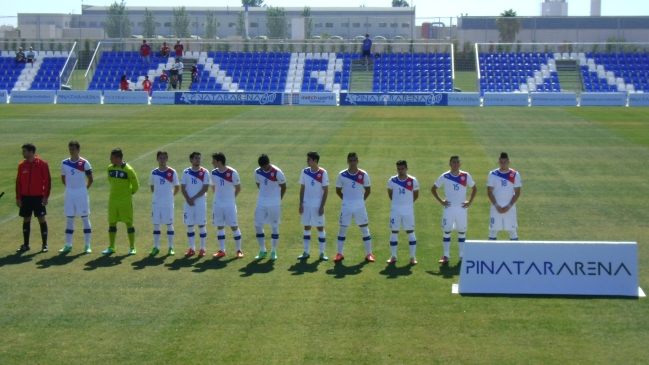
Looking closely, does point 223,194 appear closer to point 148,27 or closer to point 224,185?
point 224,185

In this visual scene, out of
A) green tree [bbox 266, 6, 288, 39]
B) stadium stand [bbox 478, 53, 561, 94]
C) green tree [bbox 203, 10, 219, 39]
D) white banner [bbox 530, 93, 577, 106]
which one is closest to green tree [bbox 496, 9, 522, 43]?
stadium stand [bbox 478, 53, 561, 94]

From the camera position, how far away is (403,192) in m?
13.5

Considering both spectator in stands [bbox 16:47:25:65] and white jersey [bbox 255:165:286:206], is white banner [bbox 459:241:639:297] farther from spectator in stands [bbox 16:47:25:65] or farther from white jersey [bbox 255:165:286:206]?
spectator in stands [bbox 16:47:25:65]

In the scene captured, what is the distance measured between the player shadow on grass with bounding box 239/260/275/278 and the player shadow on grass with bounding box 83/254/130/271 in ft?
7.65

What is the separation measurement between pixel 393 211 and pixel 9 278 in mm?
6587

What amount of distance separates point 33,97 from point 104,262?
37436 millimetres

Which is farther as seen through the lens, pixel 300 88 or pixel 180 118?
pixel 300 88

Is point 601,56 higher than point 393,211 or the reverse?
→ higher

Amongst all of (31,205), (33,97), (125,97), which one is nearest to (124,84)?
(125,97)

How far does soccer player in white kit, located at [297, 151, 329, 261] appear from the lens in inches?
541

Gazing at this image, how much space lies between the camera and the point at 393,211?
13.6 m

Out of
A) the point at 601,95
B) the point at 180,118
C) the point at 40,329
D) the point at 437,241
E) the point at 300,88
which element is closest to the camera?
the point at 40,329

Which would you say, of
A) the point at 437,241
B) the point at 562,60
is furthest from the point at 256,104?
Answer: the point at 437,241

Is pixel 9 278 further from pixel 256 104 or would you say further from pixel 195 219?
pixel 256 104
